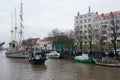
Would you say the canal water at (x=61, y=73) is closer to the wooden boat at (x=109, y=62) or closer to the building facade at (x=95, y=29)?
the wooden boat at (x=109, y=62)

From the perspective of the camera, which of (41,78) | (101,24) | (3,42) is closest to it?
(41,78)

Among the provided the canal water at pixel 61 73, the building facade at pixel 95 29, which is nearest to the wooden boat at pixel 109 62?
the canal water at pixel 61 73

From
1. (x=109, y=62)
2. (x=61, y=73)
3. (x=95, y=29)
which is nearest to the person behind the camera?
(x=61, y=73)

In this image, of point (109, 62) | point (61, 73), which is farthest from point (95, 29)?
point (61, 73)

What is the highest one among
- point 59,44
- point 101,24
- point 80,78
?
point 101,24

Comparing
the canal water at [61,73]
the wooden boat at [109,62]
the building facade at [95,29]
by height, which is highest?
the building facade at [95,29]

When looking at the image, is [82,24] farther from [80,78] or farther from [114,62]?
[80,78]

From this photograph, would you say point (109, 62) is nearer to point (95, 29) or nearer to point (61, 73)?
point (61, 73)

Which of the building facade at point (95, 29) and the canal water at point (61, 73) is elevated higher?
the building facade at point (95, 29)

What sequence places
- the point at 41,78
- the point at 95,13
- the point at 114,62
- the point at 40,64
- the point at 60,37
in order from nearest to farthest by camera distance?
the point at 41,78
the point at 114,62
the point at 40,64
the point at 60,37
the point at 95,13

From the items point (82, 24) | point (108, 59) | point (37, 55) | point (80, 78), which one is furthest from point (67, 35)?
point (80, 78)

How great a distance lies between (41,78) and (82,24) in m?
93.9

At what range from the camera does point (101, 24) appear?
374 ft

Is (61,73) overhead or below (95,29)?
below
